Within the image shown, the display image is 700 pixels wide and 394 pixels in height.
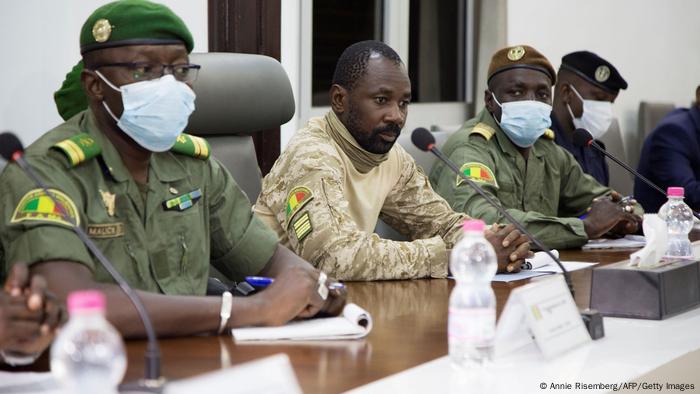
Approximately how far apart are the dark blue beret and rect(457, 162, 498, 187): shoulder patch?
4.35 feet

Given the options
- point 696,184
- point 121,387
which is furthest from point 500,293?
point 696,184

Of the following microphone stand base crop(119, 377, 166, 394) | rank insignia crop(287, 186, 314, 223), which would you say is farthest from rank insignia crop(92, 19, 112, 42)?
microphone stand base crop(119, 377, 166, 394)

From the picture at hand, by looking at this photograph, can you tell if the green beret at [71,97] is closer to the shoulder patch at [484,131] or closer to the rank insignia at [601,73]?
the shoulder patch at [484,131]

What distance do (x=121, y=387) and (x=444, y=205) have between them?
169 centimetres

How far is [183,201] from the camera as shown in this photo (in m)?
2.01

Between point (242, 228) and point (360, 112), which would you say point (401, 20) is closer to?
point (360, 112)

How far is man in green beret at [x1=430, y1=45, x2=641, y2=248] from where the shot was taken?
3020 mm

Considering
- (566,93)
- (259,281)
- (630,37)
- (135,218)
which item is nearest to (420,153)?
(566,93)

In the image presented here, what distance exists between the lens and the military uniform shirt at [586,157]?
3.92 m

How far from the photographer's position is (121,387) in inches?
51.1

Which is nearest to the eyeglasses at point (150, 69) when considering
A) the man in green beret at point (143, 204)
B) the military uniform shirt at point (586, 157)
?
the man in green beret at point (143, 204)

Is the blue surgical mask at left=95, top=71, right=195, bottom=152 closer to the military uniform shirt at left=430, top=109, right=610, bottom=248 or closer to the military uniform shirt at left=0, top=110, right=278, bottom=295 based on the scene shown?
the military uniform shirt at left=0, top=110, right=278, bottom=295

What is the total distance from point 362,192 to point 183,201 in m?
0.81

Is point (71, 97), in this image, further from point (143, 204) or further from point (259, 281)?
point (259, 281)
